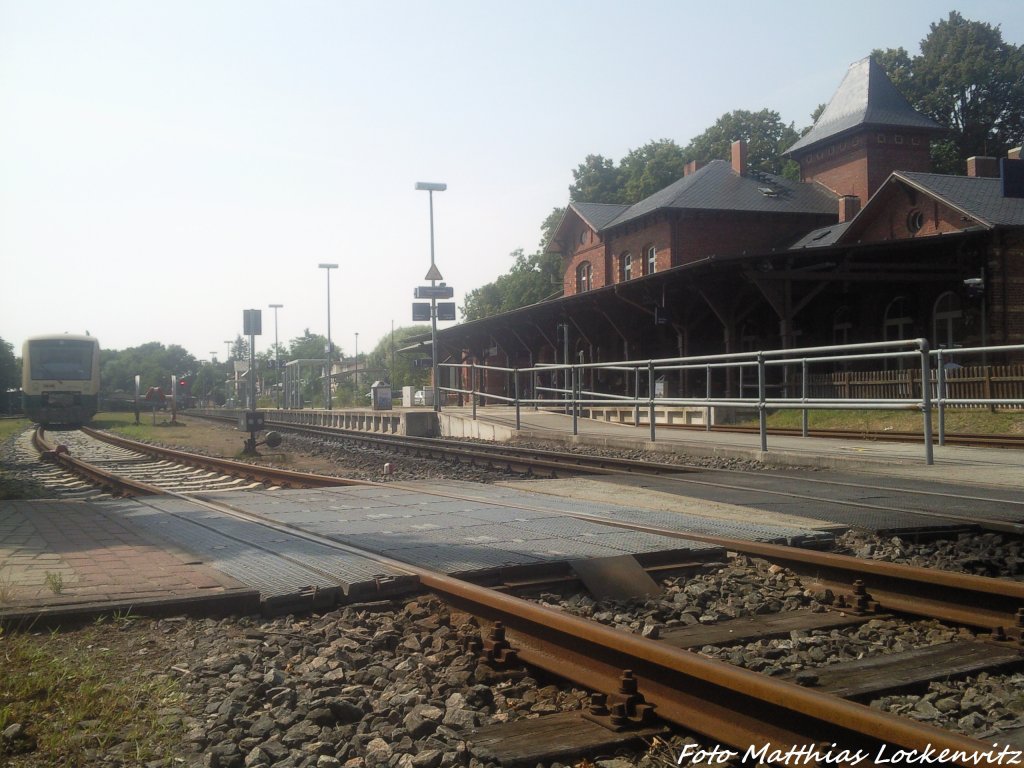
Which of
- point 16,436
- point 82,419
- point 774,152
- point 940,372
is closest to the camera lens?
point 940,372

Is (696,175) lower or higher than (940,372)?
higher

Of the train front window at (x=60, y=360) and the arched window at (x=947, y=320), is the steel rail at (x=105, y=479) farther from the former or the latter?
the arched window at (x=947, y=320)

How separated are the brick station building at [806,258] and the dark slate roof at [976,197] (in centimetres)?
9

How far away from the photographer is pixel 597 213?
160 feet

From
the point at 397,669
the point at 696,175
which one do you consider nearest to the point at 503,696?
the point at 397,669

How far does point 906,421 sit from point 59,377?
2940 cm

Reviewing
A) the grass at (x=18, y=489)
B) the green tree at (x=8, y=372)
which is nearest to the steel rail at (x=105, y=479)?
the grass at (x=18, y=489)

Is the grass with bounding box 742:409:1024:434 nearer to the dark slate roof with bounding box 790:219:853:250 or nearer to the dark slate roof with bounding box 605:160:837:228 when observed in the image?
the dark slate roof with bounding box 790:219:853:250

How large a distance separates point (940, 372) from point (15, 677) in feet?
33.4

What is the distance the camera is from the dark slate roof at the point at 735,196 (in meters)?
41.7

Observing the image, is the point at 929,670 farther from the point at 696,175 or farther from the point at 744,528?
the point at 696,175

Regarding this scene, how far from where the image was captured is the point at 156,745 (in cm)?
291

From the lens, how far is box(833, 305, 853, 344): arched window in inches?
1259

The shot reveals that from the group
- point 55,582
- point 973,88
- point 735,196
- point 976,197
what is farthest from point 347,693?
point 973,88
